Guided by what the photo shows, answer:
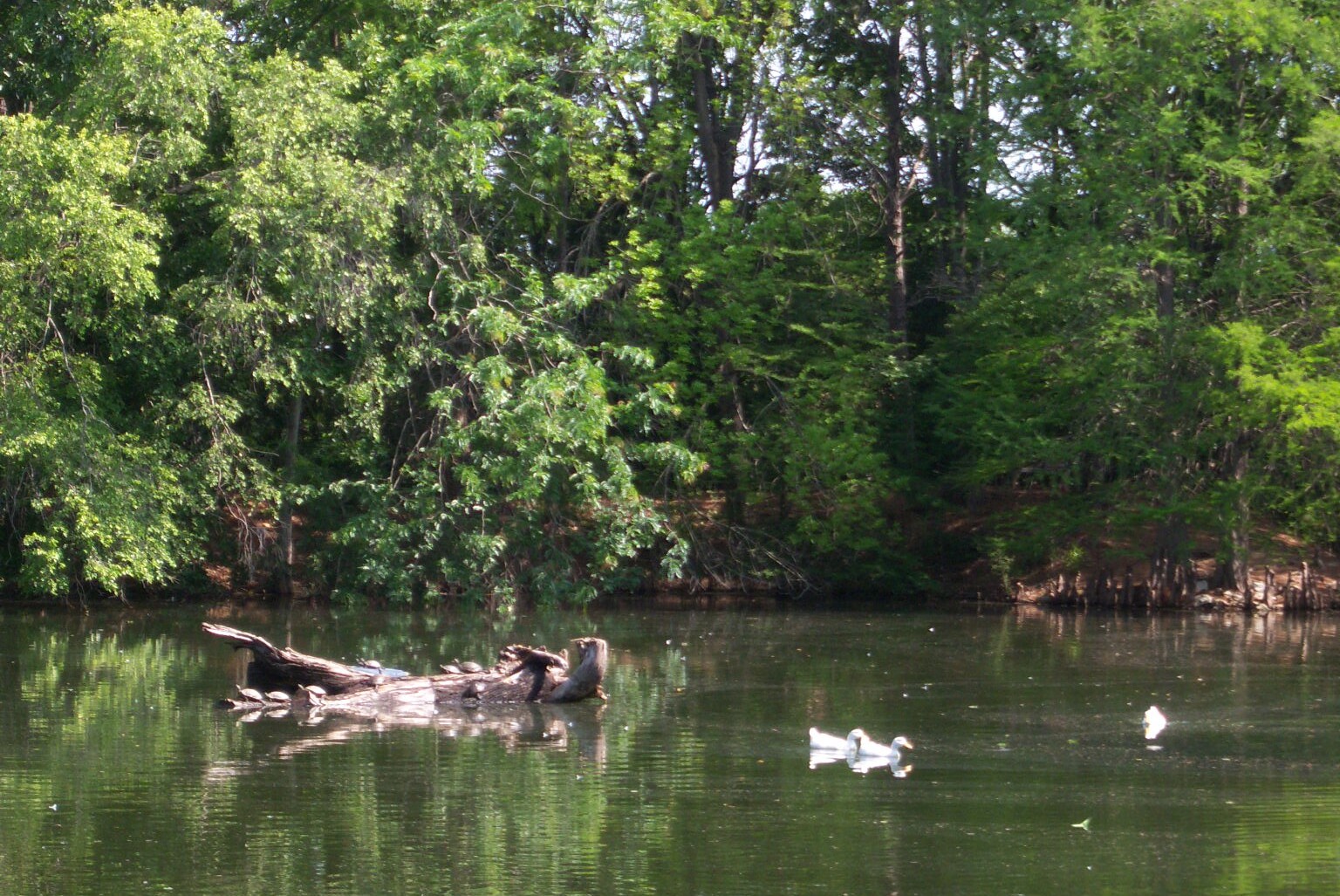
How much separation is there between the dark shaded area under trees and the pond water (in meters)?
6.57

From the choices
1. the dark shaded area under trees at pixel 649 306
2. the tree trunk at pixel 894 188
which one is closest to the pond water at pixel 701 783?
the dark shaded area under trees at pixel 649 306

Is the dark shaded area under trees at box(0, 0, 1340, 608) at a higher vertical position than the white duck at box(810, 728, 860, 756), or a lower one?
higher

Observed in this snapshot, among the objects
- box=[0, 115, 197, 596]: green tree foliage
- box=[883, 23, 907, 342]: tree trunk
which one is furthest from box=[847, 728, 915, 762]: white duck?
box=[883, 23, 907, 342]: tree trunk

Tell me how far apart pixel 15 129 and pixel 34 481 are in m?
4.63

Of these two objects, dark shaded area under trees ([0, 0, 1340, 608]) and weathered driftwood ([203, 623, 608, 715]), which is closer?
weathered driftwood ([203, 623, 608, 715])

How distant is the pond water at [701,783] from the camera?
25.3ft

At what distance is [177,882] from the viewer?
24.4ft

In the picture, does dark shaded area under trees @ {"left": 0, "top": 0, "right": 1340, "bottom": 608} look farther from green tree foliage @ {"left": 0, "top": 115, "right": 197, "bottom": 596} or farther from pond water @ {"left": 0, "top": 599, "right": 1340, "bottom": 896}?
pond water @ {"left": 0, "top": 599, "right": 1340, "bottom": 896}

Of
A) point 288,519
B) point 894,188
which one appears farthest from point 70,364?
point 894,188

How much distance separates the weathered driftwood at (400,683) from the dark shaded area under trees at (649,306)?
8.48 metres

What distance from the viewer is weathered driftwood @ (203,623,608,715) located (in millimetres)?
13328

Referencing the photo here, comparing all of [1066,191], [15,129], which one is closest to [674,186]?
[1066,191]

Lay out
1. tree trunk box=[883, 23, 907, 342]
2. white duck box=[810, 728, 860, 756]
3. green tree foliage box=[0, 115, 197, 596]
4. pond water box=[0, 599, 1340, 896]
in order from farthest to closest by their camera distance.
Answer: tree trunk box=[883, 23, 907, 342], green tree foliage box=[0, 115, 197, 596], white duck box=[810, 728, 860, 756], pond water box=[0, 599, 1340, 896]

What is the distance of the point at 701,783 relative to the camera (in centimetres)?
1002
